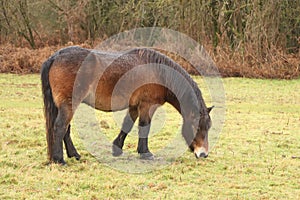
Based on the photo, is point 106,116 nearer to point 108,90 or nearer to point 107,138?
point 107,138

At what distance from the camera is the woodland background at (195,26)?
1848 centimetres

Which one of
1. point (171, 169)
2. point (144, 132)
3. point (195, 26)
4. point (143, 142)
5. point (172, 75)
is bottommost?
point (171, 169)

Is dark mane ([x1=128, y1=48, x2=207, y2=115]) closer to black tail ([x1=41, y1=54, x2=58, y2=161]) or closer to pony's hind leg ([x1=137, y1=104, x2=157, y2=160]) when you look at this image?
pony's hind leg ([x1=137, y1=104, x2=157, y2=160])

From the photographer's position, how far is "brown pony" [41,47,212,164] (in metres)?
6.17

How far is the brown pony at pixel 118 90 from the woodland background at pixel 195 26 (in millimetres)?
11973

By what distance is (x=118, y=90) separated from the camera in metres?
6.51

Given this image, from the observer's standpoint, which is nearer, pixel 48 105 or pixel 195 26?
pixel 48 105

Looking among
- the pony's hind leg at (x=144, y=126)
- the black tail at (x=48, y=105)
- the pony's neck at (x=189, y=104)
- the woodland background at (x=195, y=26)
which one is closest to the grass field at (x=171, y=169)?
the black tail at (x=48, y=105)

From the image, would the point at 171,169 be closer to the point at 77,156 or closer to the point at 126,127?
the point at 126,127

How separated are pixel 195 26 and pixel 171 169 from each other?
14.6 metres

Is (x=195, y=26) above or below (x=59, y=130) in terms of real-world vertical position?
above

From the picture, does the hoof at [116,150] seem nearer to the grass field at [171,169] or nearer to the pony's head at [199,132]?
the grass field at [171,169]

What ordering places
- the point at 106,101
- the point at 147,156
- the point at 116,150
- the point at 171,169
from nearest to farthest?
the point at 171,169, the point at 106,101, the point at 147,156, the point at 116,150

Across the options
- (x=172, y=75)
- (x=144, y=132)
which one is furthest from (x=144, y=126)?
(x=172, y=75)
